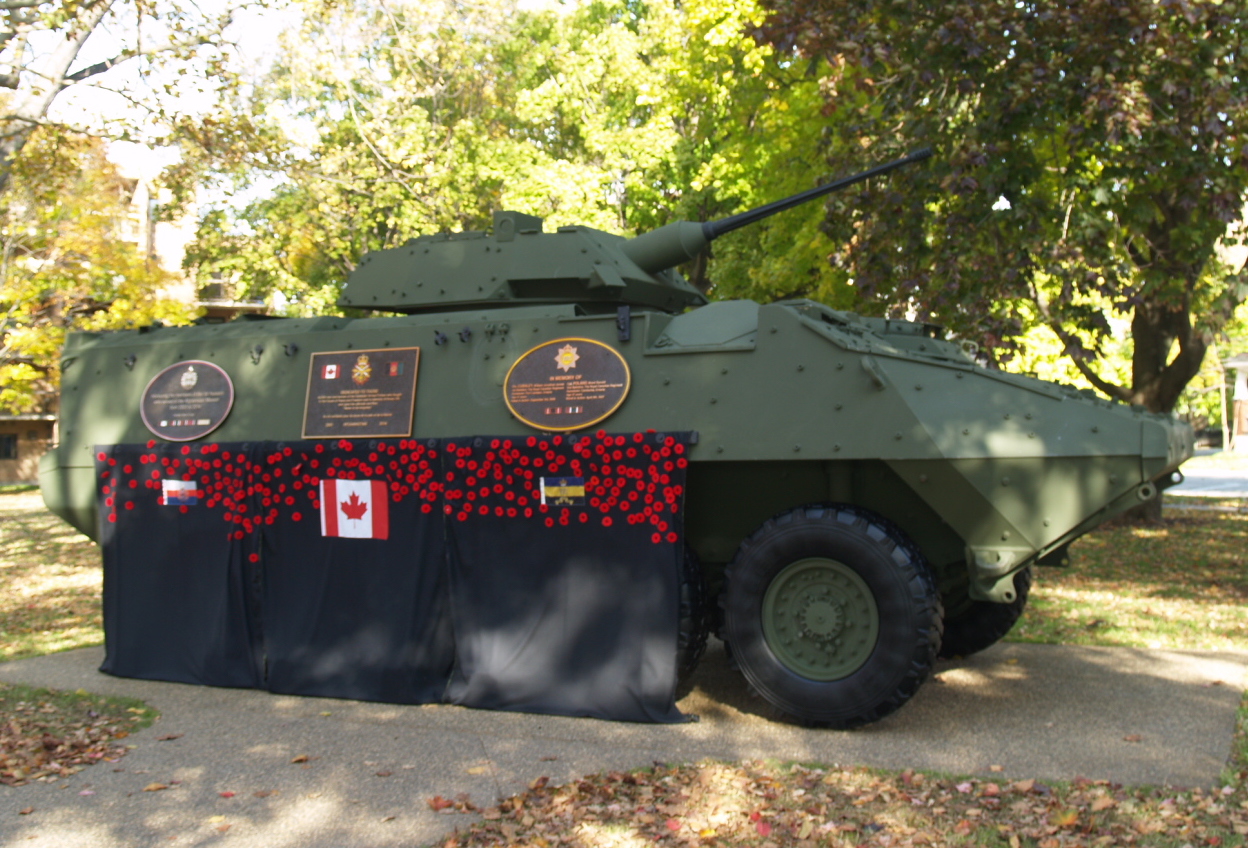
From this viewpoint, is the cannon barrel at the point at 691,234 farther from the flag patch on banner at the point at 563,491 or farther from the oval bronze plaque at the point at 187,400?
the oval bronze plaque at the point at 187,400

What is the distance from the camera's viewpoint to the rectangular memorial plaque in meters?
7.48

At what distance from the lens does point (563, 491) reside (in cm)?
693

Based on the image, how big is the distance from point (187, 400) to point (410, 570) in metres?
2.10

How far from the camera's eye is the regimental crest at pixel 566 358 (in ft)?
23.3

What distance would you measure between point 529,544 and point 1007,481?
266 centimetres

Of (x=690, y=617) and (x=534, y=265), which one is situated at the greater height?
(x=534, y=265)

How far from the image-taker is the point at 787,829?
4.89 meters

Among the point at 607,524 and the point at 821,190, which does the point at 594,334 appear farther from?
the point at 821,190

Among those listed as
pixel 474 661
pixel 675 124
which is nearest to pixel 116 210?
pixel 675 124

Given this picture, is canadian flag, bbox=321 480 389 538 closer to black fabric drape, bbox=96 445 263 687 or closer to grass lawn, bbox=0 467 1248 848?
black fabric drape, bbox=96 445 263 687

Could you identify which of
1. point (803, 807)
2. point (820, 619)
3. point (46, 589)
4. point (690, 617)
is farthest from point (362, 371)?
point (46, 589)

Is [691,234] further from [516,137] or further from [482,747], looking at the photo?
[516,137]

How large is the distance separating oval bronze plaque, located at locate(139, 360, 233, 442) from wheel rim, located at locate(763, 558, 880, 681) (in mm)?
3835

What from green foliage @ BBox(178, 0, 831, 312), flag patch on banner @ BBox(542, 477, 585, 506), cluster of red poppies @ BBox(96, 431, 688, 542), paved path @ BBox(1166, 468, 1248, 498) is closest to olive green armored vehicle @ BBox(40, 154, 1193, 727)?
cluster of red poppies @ BBox(96, 431, 688, 542)
